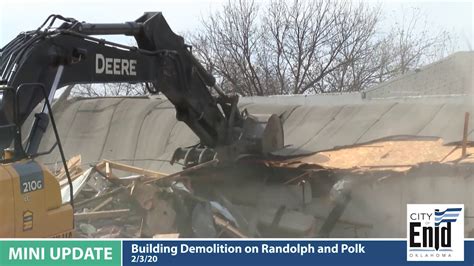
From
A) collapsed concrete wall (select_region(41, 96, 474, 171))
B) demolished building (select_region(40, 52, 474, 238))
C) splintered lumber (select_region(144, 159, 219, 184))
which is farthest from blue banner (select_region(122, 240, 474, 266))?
splintered lumber (select_region(144, 159, 219, 184))

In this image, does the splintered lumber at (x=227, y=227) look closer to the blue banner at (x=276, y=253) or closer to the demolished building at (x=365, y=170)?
the demolished building at (x=365, y=170)

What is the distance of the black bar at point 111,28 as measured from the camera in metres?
4.24

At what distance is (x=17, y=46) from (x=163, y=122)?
6.64 m

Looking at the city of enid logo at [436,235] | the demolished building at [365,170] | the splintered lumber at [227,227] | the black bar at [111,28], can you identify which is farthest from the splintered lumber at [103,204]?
the city of enid logo at [436,235]

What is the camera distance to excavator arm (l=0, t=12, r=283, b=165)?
3625 mm

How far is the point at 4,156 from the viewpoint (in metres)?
3.06

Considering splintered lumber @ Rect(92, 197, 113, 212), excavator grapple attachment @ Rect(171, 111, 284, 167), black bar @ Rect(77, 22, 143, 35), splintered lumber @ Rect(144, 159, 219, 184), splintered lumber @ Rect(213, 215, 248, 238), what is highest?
black bar @ Rect(77, 22, 143, 35)

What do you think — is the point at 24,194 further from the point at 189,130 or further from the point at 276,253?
the point at 189,130

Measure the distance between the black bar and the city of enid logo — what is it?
8.19 ft

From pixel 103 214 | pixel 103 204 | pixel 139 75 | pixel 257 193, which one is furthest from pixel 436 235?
pixel 103 204

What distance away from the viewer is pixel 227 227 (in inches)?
180

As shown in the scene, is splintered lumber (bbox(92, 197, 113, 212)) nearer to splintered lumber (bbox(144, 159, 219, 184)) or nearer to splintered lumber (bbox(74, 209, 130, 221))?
splintered lumber (bbox(74, 209, 130, 221))

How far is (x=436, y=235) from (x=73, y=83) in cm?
249

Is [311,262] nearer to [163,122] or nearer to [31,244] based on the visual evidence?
[31,244]
